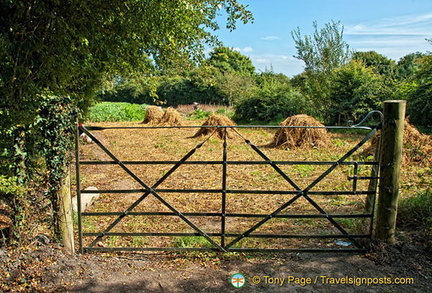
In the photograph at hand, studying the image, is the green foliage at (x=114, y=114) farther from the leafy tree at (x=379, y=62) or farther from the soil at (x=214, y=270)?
the soil at (x=214, y=270)

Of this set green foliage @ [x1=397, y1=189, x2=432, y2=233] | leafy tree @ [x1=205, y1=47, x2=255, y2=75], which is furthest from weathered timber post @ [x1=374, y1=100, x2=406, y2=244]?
leafy tree @ [x1=205, y1=47, x2=255, y2=75]

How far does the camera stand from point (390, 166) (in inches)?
154

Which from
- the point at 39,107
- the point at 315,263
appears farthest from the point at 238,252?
the point at 39,107

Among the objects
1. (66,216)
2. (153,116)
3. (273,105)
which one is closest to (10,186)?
(66,216)

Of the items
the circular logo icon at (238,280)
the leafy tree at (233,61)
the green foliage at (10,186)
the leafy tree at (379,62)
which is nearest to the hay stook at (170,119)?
the leafy tree at (379,62)

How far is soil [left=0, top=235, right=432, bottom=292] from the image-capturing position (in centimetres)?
337

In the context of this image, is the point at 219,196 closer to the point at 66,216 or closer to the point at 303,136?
the point at 66,216

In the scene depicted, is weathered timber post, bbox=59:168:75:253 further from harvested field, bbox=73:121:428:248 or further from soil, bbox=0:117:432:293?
harvested field, bbox=73:121:428:248

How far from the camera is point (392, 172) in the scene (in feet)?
12.9

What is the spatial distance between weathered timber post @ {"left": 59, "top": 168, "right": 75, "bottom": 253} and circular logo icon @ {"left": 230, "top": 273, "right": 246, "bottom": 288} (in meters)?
1.99

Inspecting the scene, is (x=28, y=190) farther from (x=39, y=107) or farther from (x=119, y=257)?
(x=119, y=257)

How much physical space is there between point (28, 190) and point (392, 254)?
14.2 feet

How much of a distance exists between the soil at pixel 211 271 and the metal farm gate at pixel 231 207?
162mm

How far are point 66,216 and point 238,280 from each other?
2.15 metres
